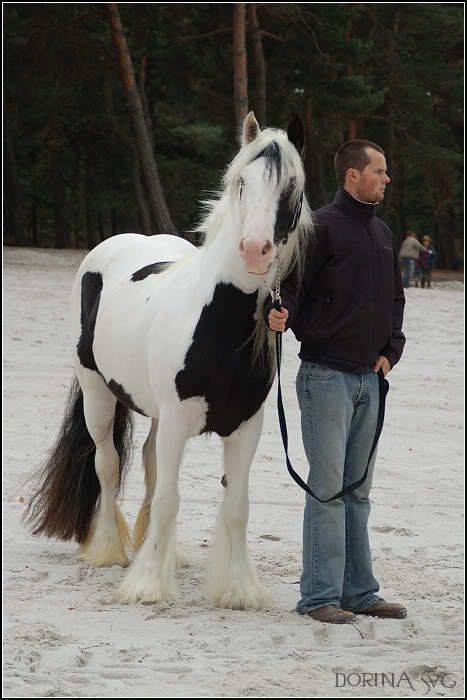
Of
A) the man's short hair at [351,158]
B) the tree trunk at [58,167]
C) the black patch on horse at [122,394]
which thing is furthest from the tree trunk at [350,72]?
the man's short hair at [351,158]

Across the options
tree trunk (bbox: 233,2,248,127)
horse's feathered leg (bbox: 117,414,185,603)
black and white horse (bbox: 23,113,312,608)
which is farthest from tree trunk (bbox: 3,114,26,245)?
horse's feathered leg (bbox: 117,414,185,603)

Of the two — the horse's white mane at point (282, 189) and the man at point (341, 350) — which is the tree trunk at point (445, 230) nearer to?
the man at point (341, 350)

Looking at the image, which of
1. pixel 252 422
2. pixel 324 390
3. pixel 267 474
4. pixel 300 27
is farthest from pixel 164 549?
pixel 300 27

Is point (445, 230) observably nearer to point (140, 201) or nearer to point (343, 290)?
point (140, 201)

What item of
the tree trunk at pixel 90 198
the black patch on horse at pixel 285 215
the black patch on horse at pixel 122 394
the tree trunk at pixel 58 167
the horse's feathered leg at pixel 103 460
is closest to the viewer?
the black patch on horse at pixel 285 215

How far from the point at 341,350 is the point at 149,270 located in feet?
4.58

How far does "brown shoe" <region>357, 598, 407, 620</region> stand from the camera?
4.19 metres

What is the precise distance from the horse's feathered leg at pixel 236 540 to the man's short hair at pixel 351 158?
115cm

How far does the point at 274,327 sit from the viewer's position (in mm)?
3830

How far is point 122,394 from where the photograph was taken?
4.85 meters

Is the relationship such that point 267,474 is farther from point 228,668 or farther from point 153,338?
point 228,668

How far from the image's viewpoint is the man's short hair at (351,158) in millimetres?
4090

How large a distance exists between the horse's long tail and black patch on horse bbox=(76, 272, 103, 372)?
1.09ft

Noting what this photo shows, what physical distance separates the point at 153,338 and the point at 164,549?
101cm
